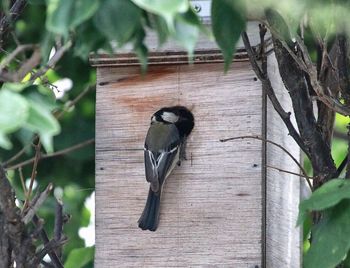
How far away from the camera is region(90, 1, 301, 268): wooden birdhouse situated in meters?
3.29

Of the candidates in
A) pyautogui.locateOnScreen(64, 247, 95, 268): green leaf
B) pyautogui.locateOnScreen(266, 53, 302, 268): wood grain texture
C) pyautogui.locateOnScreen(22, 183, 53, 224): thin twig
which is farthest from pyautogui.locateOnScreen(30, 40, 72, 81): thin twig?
pyautogui.locateOnScreen(64, 247, 95, 268): green leaf

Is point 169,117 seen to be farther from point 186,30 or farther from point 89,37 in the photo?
point 186,30

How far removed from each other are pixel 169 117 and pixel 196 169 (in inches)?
7.3

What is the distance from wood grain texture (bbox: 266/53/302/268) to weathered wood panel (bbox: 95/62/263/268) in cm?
9

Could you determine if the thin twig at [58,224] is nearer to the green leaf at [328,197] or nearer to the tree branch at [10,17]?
the tree branch at [10,17]

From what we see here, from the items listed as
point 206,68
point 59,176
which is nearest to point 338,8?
point 206,68

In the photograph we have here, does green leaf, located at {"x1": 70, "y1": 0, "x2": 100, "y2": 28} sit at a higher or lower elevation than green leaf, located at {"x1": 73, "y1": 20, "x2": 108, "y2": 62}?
higher

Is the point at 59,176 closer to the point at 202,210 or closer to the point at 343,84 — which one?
the point at 202,210

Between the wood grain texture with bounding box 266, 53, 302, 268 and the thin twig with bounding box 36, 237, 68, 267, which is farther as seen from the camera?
the wood grain texture with bounding box 266, 53, 302, 268

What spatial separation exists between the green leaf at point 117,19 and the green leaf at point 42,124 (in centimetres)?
23

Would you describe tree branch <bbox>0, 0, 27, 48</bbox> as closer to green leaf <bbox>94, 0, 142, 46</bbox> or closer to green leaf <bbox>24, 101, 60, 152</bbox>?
green leaf <bbox>94, 0, 142, 46</bbox>

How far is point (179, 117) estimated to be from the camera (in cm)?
339

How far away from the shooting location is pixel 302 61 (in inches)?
107

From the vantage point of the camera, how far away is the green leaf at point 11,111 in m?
1.60
